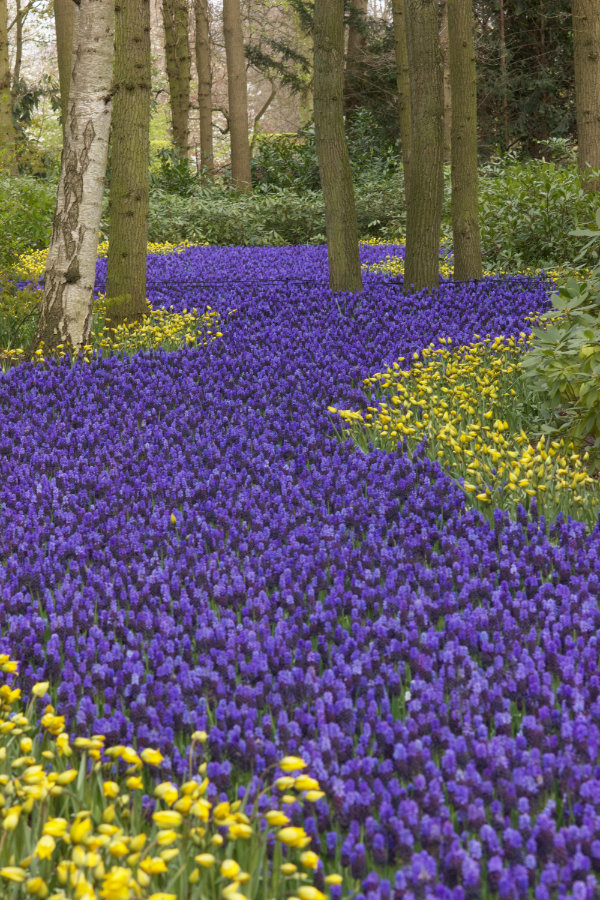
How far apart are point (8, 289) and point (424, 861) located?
8.41 meters

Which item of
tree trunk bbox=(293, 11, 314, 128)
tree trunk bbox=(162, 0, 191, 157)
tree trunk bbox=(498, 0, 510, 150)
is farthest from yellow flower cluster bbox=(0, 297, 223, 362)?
tree trunk bbox=(293, 11, 314, 128)

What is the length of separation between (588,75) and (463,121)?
2781mm

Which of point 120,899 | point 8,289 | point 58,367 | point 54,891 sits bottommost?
point 54,891

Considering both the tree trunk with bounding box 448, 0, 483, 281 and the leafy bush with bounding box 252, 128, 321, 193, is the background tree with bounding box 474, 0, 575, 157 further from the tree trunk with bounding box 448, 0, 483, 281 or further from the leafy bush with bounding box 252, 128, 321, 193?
the tree trunk with bounding box 448, 0, 483, 281

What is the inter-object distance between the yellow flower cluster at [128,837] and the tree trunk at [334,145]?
26.3 ft

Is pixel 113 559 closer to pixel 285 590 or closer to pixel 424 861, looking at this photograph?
pixel 285 590

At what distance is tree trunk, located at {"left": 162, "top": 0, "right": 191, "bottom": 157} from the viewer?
82.4ft

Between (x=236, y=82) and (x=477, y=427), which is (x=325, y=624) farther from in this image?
(x=236, y=82)

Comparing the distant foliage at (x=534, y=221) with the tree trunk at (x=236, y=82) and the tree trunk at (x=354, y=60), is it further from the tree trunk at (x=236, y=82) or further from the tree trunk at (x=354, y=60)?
the tree trunk at (x=354, y=60)

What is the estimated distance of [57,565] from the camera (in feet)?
12.7

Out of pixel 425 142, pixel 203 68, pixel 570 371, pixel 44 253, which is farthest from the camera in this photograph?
pixel 203 68

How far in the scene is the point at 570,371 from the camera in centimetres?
555

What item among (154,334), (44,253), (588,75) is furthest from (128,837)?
(44,253)

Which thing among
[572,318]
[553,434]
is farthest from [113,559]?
[572,318]
